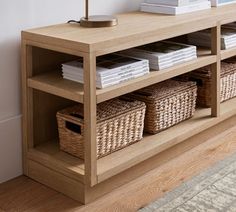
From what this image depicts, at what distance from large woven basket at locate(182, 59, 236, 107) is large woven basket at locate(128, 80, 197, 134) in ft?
0.46

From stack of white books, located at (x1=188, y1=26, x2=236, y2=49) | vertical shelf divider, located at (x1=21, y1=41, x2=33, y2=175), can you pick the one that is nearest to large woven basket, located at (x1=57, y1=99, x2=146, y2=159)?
vertical shelf divider, located at (x1=21, y1=41, x2=33, y2=175)

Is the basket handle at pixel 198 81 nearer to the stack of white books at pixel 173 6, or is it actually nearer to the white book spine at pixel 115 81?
the stack of white books at pixel 173 6

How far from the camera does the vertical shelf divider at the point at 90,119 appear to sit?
66.6 inches

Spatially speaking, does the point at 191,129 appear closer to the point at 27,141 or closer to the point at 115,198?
the point at 115,198

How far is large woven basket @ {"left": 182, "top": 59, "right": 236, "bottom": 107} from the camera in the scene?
96.3 inches

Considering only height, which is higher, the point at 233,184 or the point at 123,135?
the point at 123,135

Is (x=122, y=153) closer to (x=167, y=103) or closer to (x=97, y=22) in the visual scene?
(x=167, y=103)


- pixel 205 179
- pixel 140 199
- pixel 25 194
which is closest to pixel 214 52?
pixel 205 179

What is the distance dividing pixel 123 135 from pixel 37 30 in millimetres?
506

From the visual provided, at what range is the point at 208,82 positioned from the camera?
2.44 m

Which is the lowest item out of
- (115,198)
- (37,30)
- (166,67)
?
(115,198)

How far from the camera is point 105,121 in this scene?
1.89m

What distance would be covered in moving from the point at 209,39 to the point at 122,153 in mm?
801

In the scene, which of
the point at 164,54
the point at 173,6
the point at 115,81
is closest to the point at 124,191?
the point at 115,81
